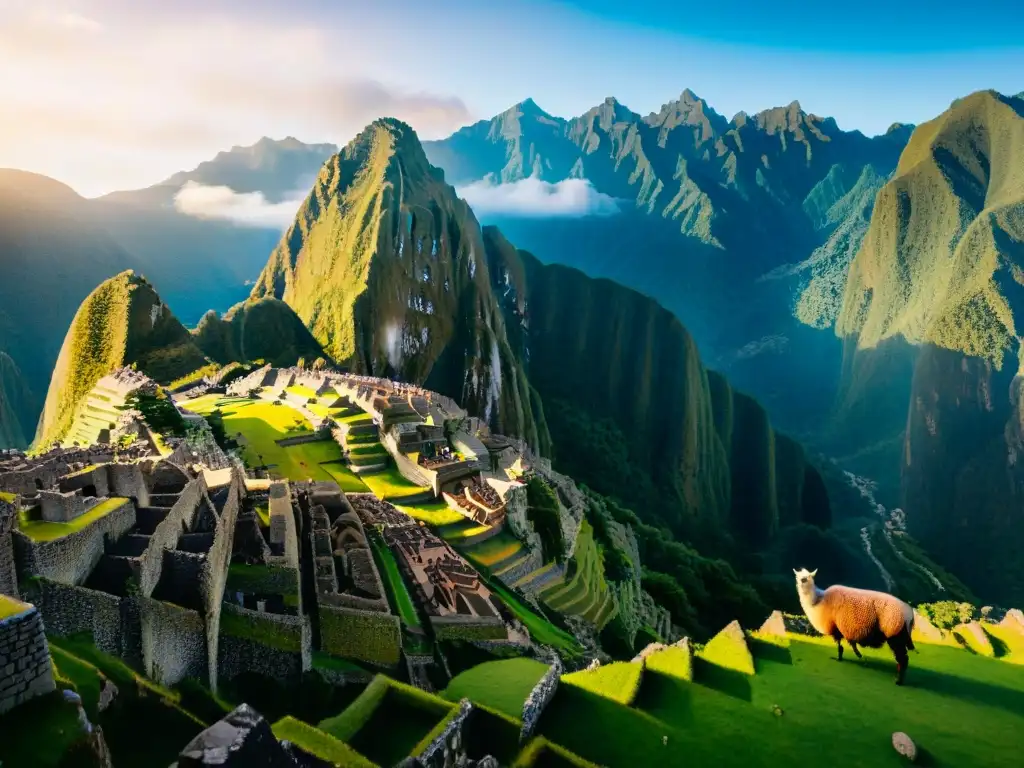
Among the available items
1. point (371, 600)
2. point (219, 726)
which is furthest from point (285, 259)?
point (219, 726)

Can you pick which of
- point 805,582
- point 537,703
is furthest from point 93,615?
point 805,582

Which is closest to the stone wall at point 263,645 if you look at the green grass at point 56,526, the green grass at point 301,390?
the green grass at point 56,526

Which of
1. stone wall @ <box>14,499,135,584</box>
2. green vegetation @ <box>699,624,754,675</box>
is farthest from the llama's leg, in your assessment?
stone wall @ <box>14,499,135,584</box>

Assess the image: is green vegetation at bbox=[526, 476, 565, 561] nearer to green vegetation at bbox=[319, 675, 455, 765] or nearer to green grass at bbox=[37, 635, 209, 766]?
green vegetation at bbox=[319, 675, 455, 765]

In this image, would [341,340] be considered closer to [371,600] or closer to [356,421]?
[356,421]

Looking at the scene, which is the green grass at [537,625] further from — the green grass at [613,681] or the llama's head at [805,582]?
the llama's head at [805,582]
